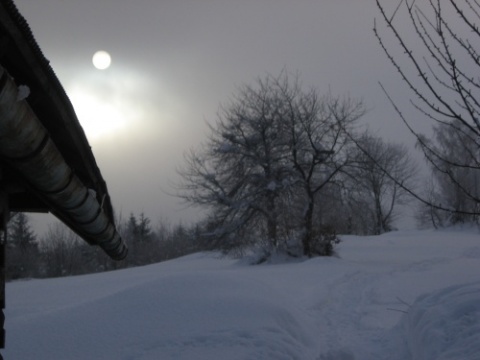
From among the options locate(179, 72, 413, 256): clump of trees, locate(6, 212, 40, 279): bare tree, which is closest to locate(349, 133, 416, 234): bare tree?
locate(179, 72, 413, 256): clump of trees

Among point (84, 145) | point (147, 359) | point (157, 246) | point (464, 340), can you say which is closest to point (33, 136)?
point (84, 145)

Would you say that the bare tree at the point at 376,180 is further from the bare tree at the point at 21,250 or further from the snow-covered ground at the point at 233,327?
the bare tree at the point at 21,250

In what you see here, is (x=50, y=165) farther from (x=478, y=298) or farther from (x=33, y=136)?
(x=478, y=298)

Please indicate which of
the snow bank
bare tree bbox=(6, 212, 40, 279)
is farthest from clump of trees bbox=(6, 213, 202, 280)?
the snow bank

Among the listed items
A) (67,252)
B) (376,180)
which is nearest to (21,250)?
(67,252)

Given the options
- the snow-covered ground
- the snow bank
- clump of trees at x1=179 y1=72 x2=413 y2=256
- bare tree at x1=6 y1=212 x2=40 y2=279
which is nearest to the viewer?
the snow bank

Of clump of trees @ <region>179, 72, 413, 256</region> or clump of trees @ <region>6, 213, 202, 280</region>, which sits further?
clump of trees @ <region>6, 213, 202, 280</region>

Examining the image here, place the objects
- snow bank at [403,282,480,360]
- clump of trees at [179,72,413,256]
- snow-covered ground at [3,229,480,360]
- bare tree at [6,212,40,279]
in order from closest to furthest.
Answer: snow bank at [403,282,480,360], snow-covered ground at [3,229,480,360], clump of trees at [179,72,413,256], bare tree at [6,212,40,279]

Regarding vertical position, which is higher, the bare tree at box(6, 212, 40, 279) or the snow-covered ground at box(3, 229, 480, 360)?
the bare tree at box(6, 212, 40, 279)

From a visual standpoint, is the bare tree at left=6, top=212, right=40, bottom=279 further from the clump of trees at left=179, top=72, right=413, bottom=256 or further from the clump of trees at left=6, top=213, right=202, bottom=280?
the clump of trees at left=179, top=72, right=413, bottom=256

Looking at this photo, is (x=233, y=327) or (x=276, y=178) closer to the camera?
(x=233, y=327)

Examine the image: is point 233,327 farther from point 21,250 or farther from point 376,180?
point 21,250

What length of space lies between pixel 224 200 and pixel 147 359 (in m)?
15.0

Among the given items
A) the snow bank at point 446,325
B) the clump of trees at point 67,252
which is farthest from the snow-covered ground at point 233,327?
the clump of trees at point 67,252
